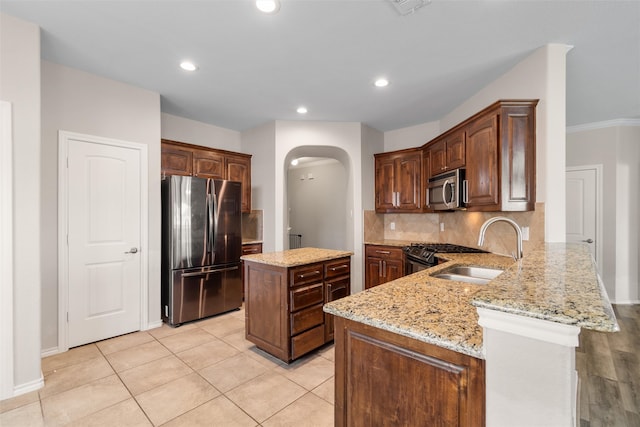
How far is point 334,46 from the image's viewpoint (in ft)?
7.97

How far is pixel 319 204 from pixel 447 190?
429 centimetres

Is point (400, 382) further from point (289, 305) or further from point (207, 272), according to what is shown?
point (207, 272)

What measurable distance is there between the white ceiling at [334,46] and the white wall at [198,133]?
0.73m

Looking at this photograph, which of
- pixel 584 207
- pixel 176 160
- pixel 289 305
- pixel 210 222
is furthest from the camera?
pixel 584 207

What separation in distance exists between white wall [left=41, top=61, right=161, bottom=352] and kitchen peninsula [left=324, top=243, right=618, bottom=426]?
115 inches

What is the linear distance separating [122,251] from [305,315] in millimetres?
2142

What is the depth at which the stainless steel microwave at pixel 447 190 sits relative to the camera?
3100 mm

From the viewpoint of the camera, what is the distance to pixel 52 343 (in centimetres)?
266

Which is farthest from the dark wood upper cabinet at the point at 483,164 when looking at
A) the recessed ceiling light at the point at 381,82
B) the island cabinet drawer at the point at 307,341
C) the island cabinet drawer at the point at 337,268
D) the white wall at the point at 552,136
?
the island cabinet drawer at the point at 307,341

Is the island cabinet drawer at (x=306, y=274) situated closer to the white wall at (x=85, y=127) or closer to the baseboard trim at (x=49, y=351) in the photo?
the white wall at (x=85, y=127)

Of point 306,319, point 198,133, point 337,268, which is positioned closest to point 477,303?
point 306,319

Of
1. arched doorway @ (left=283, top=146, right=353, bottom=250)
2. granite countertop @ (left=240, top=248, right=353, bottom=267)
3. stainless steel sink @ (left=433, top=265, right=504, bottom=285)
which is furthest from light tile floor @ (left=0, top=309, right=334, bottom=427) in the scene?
arched doorway @ (left=283, top=146, right=353, bottom=250)

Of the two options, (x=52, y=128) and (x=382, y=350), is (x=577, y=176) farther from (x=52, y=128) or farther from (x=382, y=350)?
(x=52, y=128)

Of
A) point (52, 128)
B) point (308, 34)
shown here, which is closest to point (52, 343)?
point (52, 128)
